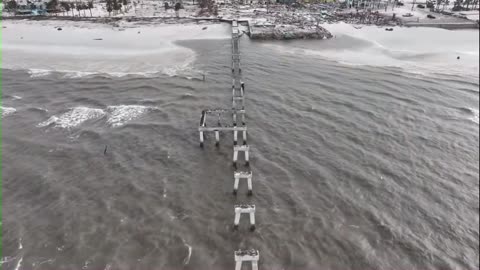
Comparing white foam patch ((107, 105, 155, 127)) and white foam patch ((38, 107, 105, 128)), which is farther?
white foam patch ((107, 105, 155, 127))

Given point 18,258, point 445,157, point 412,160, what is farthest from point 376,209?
point 18,258

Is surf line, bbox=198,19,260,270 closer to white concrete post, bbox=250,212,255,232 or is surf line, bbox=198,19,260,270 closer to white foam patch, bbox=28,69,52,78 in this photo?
white concrete post, bbox=250,212,255,232

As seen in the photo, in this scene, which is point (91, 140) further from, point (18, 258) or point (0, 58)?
point (0, 58)

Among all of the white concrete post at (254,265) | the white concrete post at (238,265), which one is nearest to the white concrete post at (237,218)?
the white concrete post at (238,265)

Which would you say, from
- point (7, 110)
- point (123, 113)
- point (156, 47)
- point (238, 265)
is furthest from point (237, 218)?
point (156, 47)

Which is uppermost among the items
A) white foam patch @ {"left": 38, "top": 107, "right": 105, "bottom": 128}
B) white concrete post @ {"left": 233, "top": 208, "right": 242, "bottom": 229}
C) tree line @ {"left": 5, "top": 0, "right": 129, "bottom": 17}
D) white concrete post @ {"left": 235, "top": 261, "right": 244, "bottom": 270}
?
tree line @ {"left": 5, "top": 0, "right": 129, "bottom": 17}

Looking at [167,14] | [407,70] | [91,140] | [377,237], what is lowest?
[377,237]

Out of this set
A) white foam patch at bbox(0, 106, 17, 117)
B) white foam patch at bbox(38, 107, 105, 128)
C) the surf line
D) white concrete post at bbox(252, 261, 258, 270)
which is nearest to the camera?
white concrete post at bbox(252, 261, 258, 270)

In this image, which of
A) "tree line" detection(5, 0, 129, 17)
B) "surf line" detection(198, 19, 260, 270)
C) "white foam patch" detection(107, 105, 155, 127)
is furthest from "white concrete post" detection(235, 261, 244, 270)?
"tree line" detection(5, 0, 129, 17)
